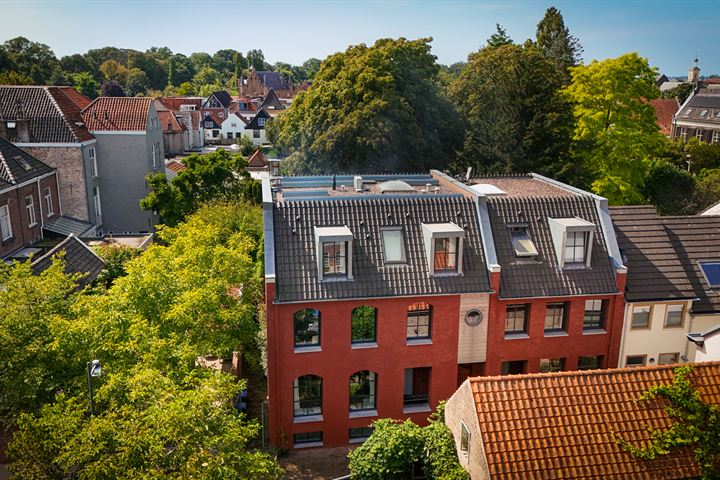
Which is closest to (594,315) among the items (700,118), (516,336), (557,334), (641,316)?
(557,334)

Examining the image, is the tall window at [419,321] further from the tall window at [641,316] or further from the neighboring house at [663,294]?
the tall window at [641,316]

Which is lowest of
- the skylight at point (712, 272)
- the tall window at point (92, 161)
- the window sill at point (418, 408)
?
the window sill at point (418, 408)

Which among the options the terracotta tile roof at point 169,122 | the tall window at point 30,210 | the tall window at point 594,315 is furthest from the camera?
the terracotta tile roof at point 169,122

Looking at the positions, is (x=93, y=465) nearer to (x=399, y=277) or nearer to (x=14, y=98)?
(x=399, y=277)

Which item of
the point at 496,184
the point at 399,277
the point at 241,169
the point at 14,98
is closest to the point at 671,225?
the point at 496,184

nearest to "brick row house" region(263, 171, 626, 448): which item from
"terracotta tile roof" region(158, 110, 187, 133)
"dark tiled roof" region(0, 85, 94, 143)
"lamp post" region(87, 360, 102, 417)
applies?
"lamp post" region(87, 360, 102, 417)

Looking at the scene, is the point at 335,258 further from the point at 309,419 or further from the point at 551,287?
the point at 551,287

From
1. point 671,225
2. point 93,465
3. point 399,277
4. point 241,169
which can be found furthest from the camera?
point 241,169

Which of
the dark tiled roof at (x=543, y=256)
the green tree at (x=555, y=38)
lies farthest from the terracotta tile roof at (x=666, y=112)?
the dark tiled roof at (x=543, y=256)
